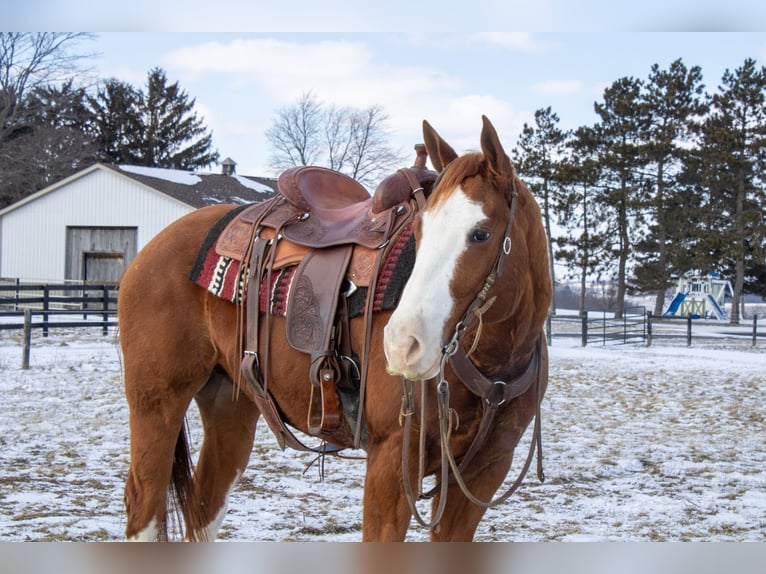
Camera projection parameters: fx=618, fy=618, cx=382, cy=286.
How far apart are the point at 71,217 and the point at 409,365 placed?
695 centimetres

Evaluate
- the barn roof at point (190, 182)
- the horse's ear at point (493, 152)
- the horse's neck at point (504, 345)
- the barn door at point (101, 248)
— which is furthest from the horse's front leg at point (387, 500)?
the barn door at point (101, 248)

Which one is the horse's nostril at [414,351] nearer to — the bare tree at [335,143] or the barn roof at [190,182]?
the bare tree at [335,143]

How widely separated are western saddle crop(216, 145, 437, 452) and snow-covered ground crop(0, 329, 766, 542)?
3.95ft

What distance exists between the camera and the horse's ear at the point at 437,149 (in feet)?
5.30

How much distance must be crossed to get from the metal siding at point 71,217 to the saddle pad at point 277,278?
3972 mm

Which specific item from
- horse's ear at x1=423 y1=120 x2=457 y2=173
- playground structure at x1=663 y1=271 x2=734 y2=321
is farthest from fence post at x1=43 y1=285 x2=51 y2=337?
horse's ear at x1=423 y1=120 x2=457 y2=173

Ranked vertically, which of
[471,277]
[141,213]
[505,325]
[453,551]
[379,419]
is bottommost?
[453,551]

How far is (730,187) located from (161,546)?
14.6 ft

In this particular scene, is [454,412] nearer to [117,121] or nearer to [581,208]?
[581,208]

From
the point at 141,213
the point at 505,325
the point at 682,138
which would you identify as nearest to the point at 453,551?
the point at 505,325

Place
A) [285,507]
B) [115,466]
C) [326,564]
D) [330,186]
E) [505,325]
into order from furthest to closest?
[115,466]
[285,507]
[330,186]
[326,564]
[505,325]

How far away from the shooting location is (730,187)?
15.0ft

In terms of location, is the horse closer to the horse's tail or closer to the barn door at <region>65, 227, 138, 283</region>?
the horse's tail

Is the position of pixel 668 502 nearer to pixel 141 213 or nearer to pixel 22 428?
pixel 22 428
